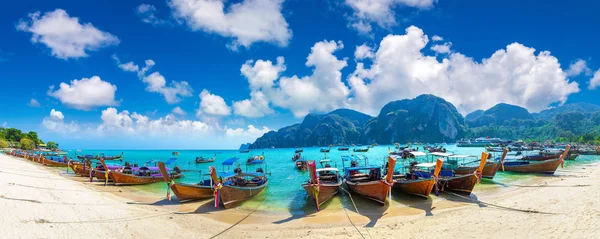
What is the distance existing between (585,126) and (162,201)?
237589 millimetres

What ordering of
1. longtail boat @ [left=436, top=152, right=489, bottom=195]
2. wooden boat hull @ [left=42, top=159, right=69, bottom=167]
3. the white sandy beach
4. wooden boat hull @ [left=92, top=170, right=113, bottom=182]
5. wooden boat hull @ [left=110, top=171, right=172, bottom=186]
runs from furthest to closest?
1. wooden boat hull @ [left=42, top=159, right=69, bottom=167]
2. wooden boat hull @ [left=92, top=170, right=113, bottom=182]
3. wooden boat hull @ [left=110, top=171, right=172, bottom=186]
4. longtail boat @ [left=436, top=152, right=489, bottom=195]
5. the white sandy beach

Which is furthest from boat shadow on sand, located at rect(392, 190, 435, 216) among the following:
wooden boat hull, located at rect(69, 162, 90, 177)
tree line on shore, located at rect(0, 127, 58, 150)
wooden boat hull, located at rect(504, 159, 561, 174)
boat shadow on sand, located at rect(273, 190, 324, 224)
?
tree line on shore, located at rect(0, 127, 58, 150)

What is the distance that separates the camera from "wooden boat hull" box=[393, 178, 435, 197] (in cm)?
1817

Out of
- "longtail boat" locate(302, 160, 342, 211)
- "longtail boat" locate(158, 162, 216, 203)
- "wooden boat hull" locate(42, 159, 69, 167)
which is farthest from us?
"wooden boat hull" locate(42, 159, 69, 167)

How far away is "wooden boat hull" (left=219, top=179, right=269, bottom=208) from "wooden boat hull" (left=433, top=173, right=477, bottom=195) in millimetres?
14377

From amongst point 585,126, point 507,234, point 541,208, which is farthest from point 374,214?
point 585,126

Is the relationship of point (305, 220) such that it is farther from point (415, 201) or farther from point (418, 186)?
point (418, 186)

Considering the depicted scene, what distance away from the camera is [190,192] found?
19.7 metres

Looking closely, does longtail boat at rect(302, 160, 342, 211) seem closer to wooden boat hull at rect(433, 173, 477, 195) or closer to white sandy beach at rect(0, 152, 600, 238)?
white sandy beach at rect(0, 152, 600, 238)

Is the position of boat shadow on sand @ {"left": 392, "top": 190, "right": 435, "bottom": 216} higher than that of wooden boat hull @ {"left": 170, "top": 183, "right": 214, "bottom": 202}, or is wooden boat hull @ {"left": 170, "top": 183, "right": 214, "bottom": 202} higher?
wooden boat hull @ {"left": 170, "top": 183, "right": 214, "bottom": 202}

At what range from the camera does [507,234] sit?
11164 millimetres

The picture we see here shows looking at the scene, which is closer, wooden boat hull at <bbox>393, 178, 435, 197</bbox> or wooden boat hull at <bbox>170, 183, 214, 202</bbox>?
wooden boat hull at <bbox>393, 178, 435, 197</bbox>

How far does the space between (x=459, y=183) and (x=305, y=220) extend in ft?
40.6

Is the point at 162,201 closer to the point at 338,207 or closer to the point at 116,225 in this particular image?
the point at 116,225
